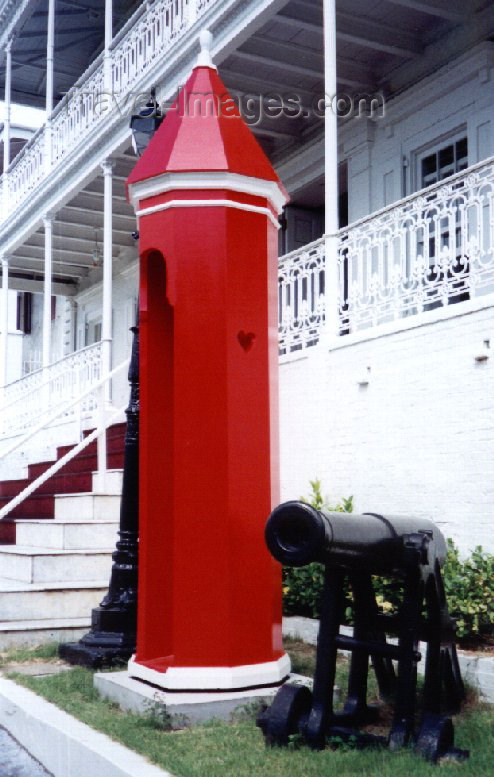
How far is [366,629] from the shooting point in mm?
4570

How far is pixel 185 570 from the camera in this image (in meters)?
5.00

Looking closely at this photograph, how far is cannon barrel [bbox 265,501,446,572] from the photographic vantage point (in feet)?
12.8

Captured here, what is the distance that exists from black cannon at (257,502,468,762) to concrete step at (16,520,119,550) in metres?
4.14

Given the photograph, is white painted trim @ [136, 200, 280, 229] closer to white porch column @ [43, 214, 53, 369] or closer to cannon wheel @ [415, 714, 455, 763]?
cannon wheel @ [415, 714, 455, 763]

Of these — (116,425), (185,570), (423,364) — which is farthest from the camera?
(116,425)

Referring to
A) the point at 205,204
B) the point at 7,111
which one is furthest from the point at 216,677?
the point at 7,111

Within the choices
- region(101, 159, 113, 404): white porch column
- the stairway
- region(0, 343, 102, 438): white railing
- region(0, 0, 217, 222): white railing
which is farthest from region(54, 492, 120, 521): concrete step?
region(0, 0, 217, 222): white railing

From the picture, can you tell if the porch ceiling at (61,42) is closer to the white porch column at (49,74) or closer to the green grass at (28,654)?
the white porch column at (49,74)

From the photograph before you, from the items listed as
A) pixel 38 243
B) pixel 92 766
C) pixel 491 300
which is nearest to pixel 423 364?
pixel 491 300

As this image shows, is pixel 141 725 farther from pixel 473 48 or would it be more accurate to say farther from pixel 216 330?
pixel 473 48

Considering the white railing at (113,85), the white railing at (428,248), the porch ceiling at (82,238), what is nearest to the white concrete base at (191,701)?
the white railing at (428,248)

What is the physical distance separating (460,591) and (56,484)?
5.94 m

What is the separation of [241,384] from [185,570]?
1074 millimetres

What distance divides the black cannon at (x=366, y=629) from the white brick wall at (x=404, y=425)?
197 centimetres
